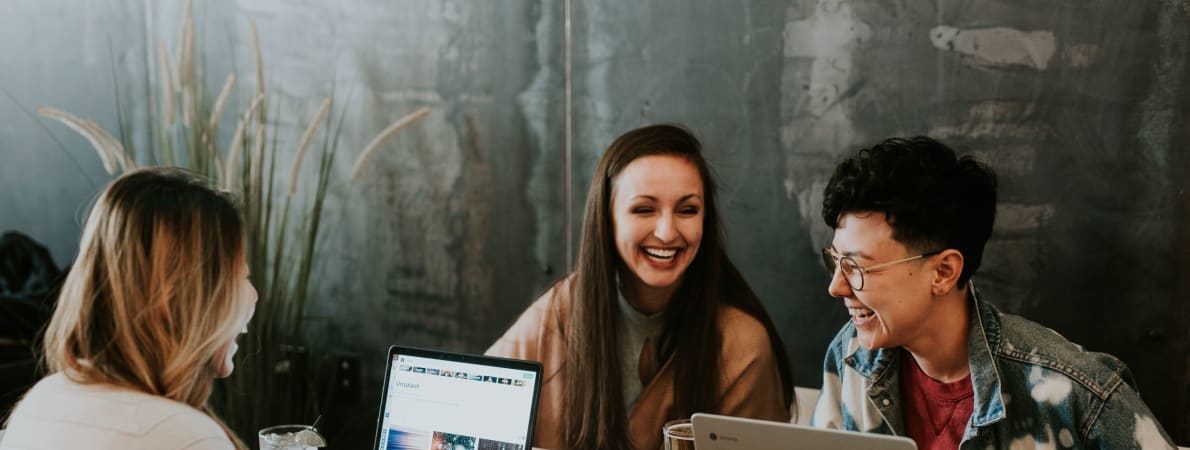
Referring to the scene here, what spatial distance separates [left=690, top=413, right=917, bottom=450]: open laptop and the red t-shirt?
2.17ft

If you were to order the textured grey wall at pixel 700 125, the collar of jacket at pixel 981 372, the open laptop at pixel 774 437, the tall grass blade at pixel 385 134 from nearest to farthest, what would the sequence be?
the open laptop at pixel 774 437 < the collar of jacket at pixel 981 372 < the textured grey wall at pixel 700 125 < the tall grass blade at pixel 385 134

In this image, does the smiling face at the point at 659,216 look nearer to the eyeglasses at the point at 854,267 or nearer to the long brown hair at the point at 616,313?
the long brown hair at the point at 616,313

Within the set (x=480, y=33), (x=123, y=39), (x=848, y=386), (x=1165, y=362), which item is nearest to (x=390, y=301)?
(x=480, y=33)

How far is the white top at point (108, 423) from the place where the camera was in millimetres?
1562

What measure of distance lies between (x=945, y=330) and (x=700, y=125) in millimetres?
1278

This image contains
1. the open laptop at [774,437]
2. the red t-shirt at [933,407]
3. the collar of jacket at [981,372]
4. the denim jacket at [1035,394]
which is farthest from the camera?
the red t-shirt at [933,407]

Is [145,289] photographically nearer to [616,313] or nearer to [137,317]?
[137,317]

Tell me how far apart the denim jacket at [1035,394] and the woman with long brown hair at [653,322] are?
1.34ft

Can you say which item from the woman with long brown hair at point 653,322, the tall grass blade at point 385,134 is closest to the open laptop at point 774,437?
the woman with long brown hair at point 653,322

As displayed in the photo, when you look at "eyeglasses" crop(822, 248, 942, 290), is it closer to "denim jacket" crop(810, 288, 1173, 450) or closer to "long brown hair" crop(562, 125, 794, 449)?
"denim jacket" crop(810, 288, 1173, 450)

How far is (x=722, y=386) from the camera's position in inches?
98.8

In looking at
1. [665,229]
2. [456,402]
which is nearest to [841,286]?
[665,229]

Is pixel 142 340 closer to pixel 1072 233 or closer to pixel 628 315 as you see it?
pixel 628 315

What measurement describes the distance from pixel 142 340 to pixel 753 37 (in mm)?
1973
